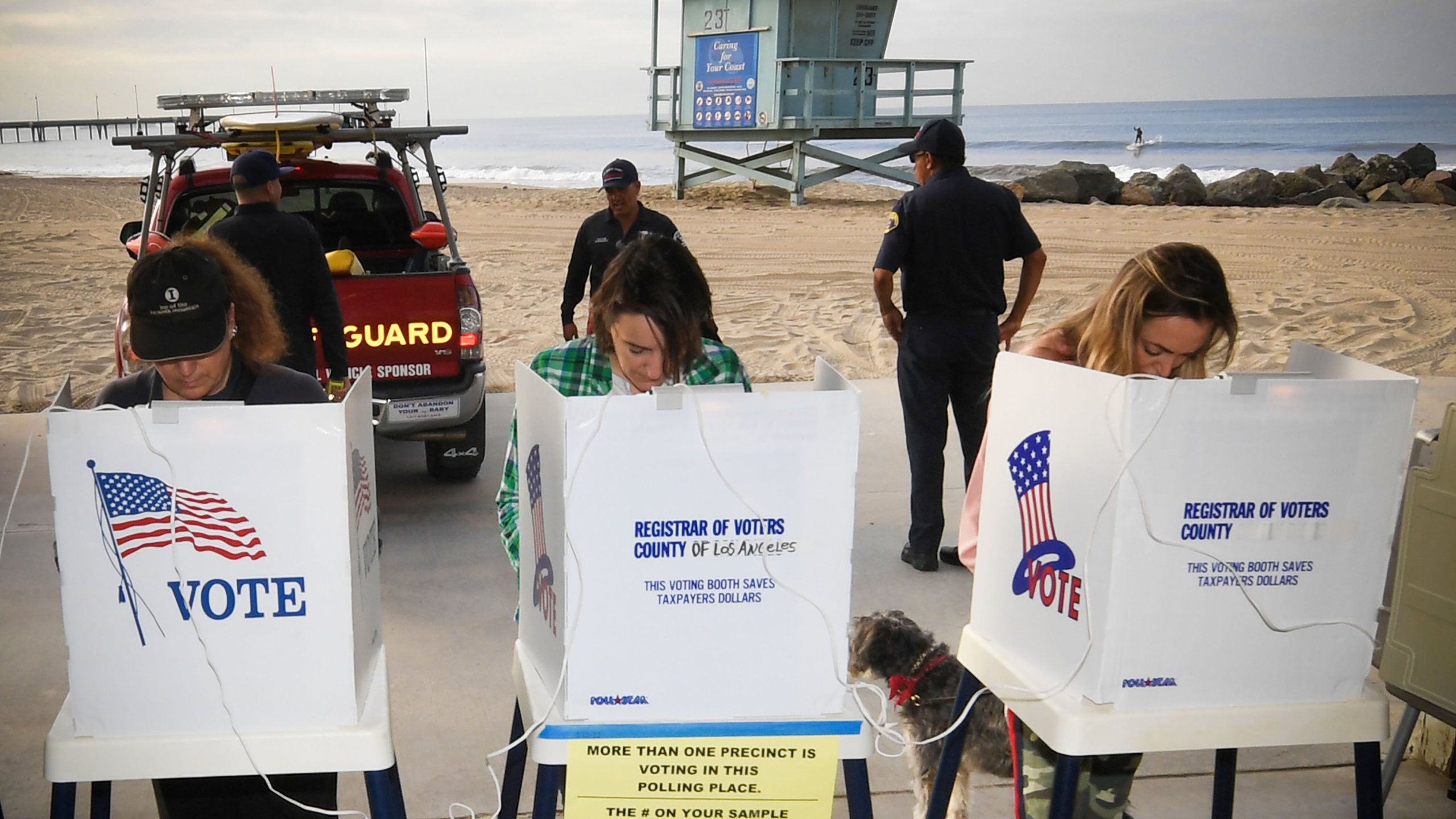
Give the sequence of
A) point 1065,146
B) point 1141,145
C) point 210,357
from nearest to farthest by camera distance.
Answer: point 210,357
point 1141,145
point 1065,146

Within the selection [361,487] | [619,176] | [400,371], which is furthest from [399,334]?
[361,487]

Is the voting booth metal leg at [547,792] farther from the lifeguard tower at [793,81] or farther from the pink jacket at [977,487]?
the lifeguard tower at [793,81]

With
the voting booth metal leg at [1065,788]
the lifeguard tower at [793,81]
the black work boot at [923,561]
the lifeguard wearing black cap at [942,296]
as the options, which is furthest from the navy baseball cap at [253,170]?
the lifeguard tower at [793,81]

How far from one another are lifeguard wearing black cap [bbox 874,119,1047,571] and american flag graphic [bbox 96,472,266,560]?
354cm

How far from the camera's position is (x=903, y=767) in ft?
A: 11.4

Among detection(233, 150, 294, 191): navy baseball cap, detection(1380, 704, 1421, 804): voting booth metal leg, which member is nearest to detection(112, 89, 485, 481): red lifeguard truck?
detection(233, 150, 294, 191): navy baseball cap

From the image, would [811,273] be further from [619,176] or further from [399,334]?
[399,334]

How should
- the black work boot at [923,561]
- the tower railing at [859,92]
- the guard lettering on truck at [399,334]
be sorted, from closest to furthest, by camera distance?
the black work boot at [923,561] → the guard lettering on truck at [399,334] → the tower railing at [859,92]

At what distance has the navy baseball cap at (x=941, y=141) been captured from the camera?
498cm

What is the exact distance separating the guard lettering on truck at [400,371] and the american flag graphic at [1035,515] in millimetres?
4135

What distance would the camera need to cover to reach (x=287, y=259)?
4883 mm

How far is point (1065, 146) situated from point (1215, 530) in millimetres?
45900

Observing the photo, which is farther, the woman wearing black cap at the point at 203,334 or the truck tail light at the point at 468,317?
the truck tail light at the point at 468,317

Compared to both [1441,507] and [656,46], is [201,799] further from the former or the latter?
[656,46]
